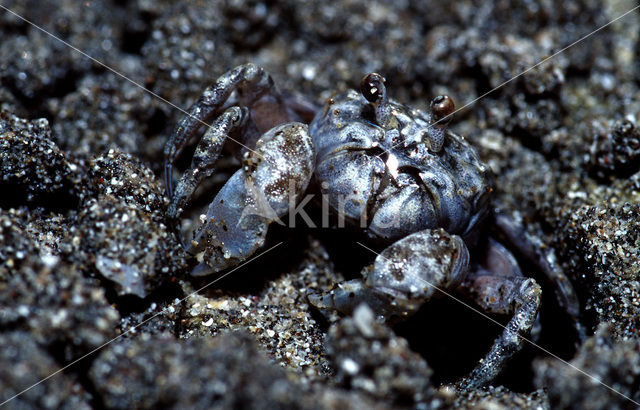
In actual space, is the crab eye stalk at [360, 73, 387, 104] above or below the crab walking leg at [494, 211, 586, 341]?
above

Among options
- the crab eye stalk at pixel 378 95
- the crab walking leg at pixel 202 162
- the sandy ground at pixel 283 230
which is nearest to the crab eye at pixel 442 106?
the crab eye stalk at pixel 378 95

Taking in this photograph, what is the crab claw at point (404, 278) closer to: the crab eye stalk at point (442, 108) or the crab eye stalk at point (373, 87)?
the crab eye stalk at point (442, 108)

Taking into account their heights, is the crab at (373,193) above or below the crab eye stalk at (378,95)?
below

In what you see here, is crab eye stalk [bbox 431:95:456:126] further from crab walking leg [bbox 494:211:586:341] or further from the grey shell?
crab walking leg [bbox 494:211:586:341]

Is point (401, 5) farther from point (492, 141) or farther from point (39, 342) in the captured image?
point (39, 342)

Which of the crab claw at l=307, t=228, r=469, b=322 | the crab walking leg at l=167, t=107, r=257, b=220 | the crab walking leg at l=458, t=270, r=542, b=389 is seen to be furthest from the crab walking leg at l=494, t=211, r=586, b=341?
the crab walking leg at l=167, t=107, r=257, b=220

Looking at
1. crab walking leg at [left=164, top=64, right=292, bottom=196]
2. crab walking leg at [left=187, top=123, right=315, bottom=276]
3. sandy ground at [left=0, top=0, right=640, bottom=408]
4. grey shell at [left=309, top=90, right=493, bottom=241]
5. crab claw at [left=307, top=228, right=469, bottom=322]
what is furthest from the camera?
crab walking leg at [left=164, top=64, right=292, bottom=196]

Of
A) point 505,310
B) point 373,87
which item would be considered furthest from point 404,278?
point 373,87

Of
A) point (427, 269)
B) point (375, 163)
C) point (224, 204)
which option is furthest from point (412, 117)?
point (224, 204)
